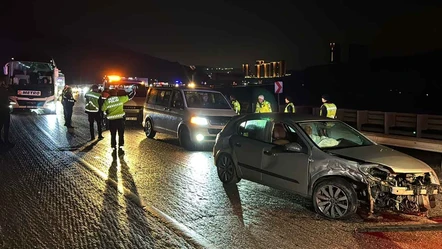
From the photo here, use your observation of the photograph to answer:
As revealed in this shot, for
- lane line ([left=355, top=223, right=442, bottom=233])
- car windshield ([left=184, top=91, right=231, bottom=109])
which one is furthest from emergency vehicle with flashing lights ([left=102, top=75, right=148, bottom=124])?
lane line ([left=355, top=223, right=442, bottom=233])

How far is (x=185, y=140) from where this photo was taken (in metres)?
12.9


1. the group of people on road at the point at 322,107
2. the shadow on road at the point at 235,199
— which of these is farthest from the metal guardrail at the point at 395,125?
the shadow on road at the point at 235,199

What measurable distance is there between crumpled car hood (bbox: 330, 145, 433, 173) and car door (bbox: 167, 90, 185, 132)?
744 centimetres

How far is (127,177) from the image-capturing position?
8.77 meters

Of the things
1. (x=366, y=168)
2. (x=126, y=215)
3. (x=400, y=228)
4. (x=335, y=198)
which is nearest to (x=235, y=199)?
(x=335, y=198)

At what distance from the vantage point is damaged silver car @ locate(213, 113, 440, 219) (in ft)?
19.3

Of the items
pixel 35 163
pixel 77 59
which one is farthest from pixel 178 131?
pixel 77 59

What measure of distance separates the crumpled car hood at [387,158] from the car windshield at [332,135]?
284 millimetres

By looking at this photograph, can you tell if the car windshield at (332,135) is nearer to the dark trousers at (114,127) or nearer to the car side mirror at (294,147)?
the car side mirror at (294,147)

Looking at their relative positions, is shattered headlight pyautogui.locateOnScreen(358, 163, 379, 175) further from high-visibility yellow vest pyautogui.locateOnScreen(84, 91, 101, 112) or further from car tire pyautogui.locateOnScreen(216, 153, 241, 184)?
high-visibility yellow vest pyautogui.locateOnScreen(84, 91, 101, 112)

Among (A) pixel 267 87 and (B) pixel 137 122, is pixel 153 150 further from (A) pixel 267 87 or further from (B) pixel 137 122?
(A) pixel 267 87

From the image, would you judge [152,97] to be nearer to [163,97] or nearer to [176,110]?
[163,97]

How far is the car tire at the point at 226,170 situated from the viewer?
809 centimetres

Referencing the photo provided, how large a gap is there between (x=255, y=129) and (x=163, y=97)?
24.0 ft
